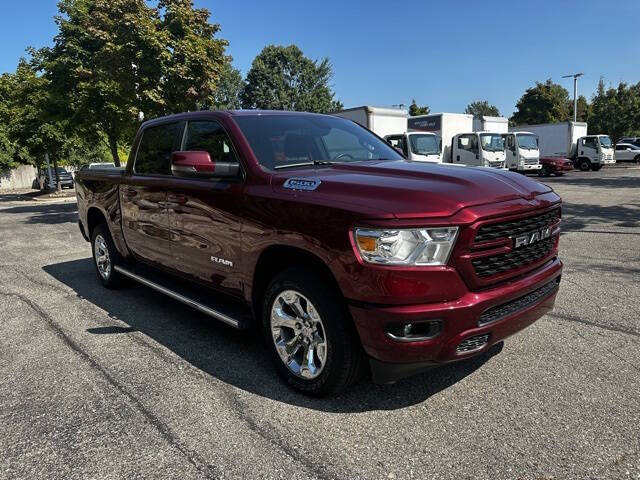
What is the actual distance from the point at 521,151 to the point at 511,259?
22.6 m

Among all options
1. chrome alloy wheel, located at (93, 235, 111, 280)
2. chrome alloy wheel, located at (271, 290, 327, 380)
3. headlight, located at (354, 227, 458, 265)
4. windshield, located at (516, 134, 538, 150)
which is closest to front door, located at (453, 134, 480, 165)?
windshield, located at (516, 134, 538, 150)

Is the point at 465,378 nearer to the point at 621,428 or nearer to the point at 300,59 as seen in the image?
the point at 621,428

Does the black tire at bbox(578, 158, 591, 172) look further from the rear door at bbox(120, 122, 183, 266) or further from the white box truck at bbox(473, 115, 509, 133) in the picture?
the rear door at bbox(120, 122, 183, 266)

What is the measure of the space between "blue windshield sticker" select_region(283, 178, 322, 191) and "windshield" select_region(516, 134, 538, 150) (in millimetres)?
22810

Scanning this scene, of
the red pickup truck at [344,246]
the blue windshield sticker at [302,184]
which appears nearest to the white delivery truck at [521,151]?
the red pickup truck at [344,246]

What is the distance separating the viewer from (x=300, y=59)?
61562 mm

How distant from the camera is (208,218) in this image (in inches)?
153

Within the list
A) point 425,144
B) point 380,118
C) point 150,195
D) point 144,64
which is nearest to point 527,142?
point 425,144

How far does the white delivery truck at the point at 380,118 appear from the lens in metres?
20.8

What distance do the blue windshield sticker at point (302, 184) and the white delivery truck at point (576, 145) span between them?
31405 mm

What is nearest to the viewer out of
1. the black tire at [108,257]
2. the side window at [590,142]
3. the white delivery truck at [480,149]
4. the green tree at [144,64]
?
the black tire at [108,257]

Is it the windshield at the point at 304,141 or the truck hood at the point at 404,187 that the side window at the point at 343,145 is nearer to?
the windshield at the point at 304,141

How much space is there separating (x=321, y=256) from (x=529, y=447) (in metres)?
1.55

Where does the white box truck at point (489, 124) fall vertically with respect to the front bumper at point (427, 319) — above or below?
above
